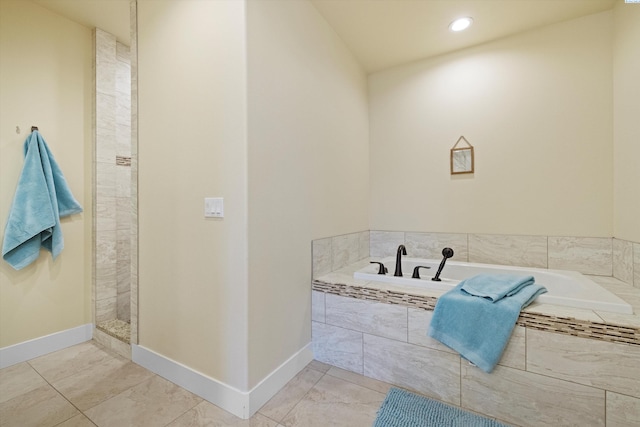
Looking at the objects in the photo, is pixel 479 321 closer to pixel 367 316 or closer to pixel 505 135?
pixel 367 316

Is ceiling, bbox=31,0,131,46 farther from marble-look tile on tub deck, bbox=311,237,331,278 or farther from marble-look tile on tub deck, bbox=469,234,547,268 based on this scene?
marble-look tile on tub deck, bbox=469,234,547,268

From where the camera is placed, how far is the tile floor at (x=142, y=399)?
1312 millimetres

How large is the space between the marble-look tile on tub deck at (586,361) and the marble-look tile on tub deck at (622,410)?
0.09ft

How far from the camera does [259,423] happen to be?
1.30m

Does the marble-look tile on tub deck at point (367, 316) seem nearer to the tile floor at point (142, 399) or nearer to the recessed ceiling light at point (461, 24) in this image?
the tile floor at point (142, 399)

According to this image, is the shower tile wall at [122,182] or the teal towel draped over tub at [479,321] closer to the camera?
→ the teal towel draped over tub at [479,321]

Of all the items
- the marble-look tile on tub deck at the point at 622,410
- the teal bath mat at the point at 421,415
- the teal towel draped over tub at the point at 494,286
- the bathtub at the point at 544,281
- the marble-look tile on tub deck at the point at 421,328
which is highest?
the teal towel draped over tub at the point at 494,286

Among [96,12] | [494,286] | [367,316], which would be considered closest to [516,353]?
[494,286]

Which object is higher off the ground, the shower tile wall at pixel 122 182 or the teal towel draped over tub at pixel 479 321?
the shower tile wall at pixel 122 182

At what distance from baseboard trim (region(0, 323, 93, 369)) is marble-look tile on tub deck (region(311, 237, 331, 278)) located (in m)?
1.91

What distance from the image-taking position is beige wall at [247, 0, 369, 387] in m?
1.42

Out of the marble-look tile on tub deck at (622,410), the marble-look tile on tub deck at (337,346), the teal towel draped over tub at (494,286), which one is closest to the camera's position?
the marble-look tile on tub deck at (622,410)

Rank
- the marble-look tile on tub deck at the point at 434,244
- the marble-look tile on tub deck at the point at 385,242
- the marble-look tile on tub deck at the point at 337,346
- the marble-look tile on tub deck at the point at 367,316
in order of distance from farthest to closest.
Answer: the marble-look tile on tub deck at the point at 385,242, the marble-look tile on tub deck at the point at 434,244, the marble-look tile on tub deck at the point at 337,346, the marble-look tile on tub deck at the point at 367,316

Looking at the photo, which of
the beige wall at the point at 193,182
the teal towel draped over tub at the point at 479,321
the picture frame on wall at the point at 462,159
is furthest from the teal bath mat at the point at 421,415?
the picture frame on wall at the point at 462,159
